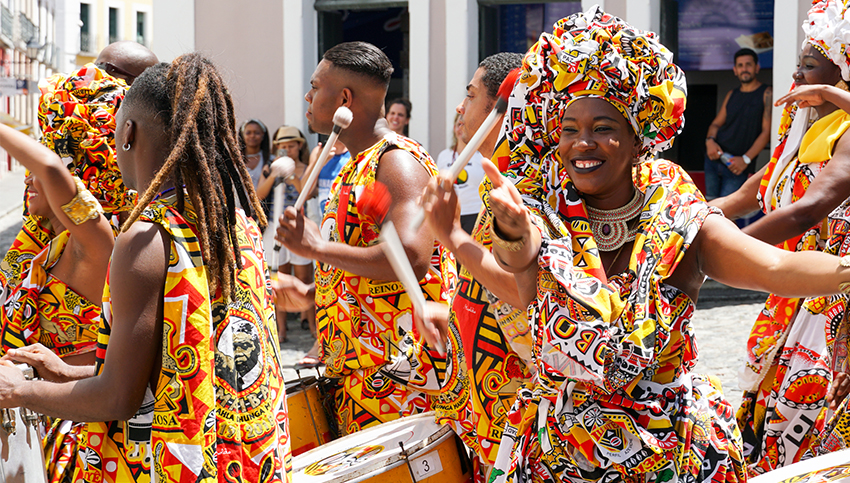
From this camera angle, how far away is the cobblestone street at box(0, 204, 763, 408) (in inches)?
261

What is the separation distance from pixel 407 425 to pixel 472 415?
0.28m

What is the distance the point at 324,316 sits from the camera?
3625mm

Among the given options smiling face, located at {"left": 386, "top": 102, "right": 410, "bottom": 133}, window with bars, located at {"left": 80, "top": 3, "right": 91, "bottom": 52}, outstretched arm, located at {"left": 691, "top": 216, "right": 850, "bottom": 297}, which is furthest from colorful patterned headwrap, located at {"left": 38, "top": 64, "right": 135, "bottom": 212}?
window with bars, located at {"left": 80, "top": 3, "right": 91, "bottom": 52}

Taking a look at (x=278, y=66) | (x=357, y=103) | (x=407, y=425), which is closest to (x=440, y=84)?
(x=278, y=66)

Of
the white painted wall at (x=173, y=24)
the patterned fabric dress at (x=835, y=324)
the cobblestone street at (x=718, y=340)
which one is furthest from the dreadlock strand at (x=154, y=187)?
the white painted wall at (x=173, y=24)

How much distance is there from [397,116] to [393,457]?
7.08 meters

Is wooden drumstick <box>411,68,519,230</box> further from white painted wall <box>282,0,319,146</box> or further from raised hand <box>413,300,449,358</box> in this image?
white painted wall <box>282,0,319,146</box>

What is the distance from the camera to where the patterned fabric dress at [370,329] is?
3.46 meters

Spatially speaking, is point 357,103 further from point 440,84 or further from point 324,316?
point 440,84

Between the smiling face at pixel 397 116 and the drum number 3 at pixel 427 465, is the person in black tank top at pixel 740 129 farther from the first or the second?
the drum number 3 at pixel 427 465

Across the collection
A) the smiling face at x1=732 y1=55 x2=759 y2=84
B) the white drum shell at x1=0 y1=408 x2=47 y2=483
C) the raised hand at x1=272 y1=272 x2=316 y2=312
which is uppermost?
the smiling face at x1=732 y1=55 x2=759 y2=84

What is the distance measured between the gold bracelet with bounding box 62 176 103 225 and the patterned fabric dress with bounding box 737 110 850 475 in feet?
8.51

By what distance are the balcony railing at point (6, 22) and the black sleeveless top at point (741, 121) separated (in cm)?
3177

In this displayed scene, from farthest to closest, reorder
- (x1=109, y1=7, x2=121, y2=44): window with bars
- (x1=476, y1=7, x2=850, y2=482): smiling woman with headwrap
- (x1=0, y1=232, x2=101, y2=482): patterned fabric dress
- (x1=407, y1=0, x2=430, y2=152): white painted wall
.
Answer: (x1=109, y1=7, x2=121, y2=44): window with bars < (x1=407, y1=0, x2=430, y2=152): white painted wall < (x1=0, y1=232, x2=101, y2=482): patterned fabric dress < (x1=476, y1=7, x2=850, y2=482): smiling woman with headwrap
